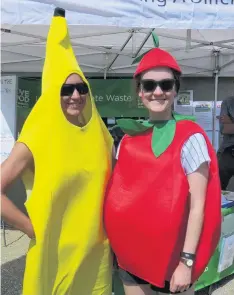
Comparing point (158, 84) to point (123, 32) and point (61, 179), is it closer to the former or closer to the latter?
point (61, 179)

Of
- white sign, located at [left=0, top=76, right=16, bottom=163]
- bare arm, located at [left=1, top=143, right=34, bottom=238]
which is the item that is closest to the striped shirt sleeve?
bare arm, located at [left=1, top=143, right=34, bottom=238]

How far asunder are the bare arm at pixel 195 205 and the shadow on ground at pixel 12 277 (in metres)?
1.96

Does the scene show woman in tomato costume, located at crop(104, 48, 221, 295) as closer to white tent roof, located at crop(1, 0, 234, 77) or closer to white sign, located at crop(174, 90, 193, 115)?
white tent roof, located at crop(1, 0, 234, 77)

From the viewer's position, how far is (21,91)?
14.8ft

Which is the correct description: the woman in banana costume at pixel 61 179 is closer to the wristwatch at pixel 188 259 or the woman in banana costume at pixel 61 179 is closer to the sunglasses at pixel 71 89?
the sunglasses at pixel 71 89

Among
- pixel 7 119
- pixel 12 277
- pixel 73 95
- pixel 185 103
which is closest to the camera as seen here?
pixel 73 95

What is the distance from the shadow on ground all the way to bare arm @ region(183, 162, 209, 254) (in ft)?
6.45

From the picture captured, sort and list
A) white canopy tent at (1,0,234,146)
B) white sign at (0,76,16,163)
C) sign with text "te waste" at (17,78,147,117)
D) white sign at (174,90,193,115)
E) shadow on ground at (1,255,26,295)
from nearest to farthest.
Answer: white canopy tent at (1,0,234,146) → shadow on ground at (1,255,26,295) → white sign at (0,76,16,163) → sign with text "te waste" at (17,78,147,117) → white sign at (174,90,193,115)

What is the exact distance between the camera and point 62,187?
5.28 ft

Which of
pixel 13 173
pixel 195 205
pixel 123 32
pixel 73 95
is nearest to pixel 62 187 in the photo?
pixel 13 173

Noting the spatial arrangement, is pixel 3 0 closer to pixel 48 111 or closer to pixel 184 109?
pixel 48 111

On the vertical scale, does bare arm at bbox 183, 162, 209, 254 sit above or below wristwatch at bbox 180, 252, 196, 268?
above

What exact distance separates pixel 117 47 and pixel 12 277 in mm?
3411

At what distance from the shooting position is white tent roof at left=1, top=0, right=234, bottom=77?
4.89 meters
